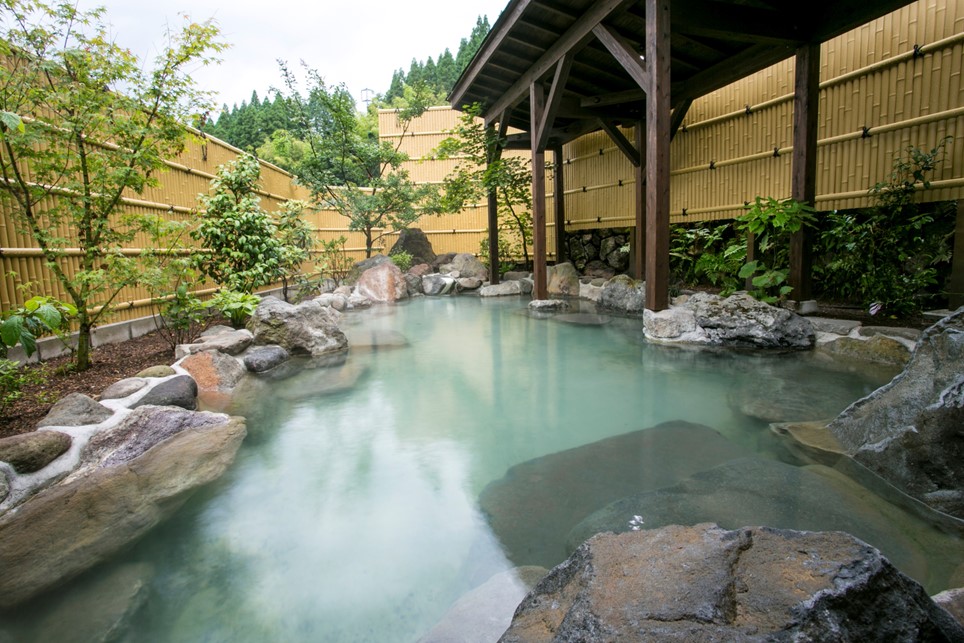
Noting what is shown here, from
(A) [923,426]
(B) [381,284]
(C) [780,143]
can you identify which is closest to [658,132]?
(C) [780,143]

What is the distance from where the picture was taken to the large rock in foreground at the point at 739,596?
79 cm

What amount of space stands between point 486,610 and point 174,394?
2.63 m

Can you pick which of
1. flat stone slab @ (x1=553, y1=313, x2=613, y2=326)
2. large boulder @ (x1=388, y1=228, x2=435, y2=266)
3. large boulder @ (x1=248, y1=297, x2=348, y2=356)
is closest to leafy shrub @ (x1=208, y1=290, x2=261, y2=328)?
large boulder @ (x1=248, y1=297, x2=348, y2=356)

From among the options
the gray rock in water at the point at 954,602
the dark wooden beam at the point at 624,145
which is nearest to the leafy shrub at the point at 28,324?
the gray rock in water at the point at 954,602

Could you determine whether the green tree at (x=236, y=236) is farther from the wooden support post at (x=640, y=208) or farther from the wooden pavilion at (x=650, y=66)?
the wooden support post at (x=640, y=208)

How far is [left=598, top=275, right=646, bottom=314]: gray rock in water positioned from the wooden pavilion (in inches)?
33.3

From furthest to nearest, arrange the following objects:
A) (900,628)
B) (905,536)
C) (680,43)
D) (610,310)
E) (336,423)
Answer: (610,310) < (680,43) < (336,423) < (905,536) < (900,628)

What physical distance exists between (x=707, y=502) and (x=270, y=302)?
429 cm

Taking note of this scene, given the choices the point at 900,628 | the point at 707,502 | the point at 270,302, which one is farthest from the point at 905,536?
the point at 270,302

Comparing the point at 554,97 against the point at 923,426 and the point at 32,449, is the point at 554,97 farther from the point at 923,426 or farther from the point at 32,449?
the point at 32,449

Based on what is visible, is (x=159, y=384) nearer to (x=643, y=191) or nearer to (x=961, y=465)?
(x=961, y=465)

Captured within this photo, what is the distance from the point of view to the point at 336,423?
122 inches

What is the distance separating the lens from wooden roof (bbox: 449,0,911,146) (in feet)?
15.5

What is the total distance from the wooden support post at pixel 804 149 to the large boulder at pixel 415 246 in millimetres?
8409
